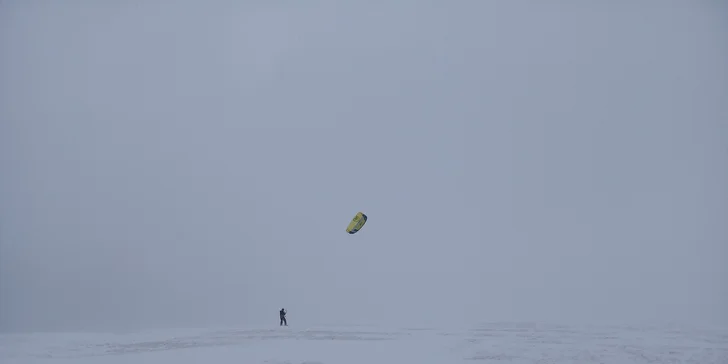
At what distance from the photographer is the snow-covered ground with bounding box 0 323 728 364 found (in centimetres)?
2178

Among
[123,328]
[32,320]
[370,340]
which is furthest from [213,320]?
[370,340]

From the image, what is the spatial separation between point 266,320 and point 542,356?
2063 centimetres

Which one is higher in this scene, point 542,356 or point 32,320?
point 32,320

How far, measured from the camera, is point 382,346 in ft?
76.9

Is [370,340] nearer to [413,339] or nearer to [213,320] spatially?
[413,339]

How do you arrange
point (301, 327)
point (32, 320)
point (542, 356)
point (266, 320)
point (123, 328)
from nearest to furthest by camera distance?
point (542, 356), point (301, 327), point (123, 328), point (266, 320), point (32, 320)

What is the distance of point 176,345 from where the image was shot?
2470cm

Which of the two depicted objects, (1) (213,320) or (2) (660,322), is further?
(1) (213,320)

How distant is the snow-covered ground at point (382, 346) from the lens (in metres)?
21.8

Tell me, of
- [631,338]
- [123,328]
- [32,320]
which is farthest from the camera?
[32,320]

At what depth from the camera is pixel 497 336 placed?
2562cm

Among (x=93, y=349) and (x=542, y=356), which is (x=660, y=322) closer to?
(x=542, y=356)

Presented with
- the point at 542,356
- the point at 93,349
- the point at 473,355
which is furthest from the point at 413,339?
the point at 93,349

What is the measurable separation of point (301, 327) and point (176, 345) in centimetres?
584
